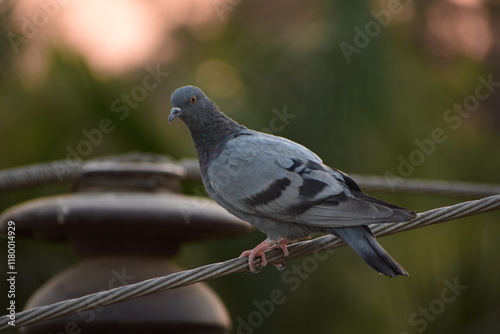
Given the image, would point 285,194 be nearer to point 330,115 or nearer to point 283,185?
point 283,185

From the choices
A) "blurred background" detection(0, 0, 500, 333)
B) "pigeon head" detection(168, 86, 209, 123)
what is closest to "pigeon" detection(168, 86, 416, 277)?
"pigeon head" detection(168, 86, 209, 123)

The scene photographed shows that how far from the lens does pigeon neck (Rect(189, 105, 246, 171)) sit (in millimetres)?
5840

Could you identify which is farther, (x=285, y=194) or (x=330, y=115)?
(x=330, y=115)

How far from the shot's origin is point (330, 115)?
11320 millimetres

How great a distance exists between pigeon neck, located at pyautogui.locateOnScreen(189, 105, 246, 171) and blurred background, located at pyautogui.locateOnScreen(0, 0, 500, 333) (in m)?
4.24

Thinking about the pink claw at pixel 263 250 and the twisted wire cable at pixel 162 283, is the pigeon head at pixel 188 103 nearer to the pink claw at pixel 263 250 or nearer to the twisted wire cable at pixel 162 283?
the pink claw at pixel 263 250

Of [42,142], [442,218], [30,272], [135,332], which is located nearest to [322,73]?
[42,142]

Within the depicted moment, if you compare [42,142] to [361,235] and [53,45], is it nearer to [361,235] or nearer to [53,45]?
[53,45]

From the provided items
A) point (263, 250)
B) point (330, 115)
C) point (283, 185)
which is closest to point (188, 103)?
point (283, 185)

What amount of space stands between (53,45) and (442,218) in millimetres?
7925

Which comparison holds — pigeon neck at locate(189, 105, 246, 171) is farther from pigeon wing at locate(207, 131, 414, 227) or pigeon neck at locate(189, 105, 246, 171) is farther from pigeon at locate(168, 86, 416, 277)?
pigeon wing at locate(207, 131, 414, 227)

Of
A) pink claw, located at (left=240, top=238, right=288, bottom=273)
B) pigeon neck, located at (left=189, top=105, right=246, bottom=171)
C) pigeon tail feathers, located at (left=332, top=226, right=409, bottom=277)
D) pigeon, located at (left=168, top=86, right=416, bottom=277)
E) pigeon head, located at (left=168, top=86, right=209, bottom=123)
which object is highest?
pigeon head, located at (left=168, top=86, right=209, bottom=123)

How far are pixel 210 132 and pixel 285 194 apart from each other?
1.09 metres

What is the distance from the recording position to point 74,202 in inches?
240
